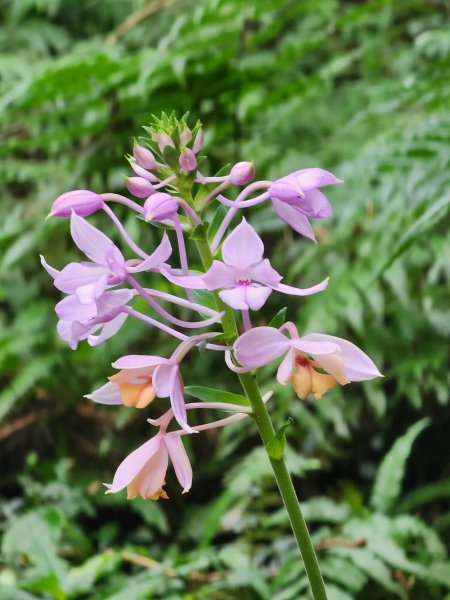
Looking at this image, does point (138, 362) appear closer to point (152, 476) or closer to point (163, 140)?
point (152, 476)

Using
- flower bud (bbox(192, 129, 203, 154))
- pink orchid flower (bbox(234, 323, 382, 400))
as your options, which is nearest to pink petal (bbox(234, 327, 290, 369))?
pink orchid flower (bbox(234, 323, 382, 400))

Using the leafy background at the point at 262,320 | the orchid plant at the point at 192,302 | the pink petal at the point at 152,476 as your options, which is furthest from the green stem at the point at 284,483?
the leafy background at the point at 262,320

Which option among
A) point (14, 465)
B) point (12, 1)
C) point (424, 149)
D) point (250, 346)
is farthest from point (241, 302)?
point (12, 1)

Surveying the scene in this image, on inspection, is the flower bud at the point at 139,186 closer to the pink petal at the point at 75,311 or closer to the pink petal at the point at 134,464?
the pink petal at the point at 75,311

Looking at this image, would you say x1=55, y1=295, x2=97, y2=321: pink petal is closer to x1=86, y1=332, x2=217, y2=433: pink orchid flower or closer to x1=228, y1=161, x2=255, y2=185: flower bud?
x1=86, y1=332, x2=217, y2=433: pink orchid flower

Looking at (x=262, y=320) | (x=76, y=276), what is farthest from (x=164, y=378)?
(x=262, y=320)

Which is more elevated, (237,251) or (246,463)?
(237,251)

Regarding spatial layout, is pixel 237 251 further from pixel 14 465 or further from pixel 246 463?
pixel 14 465
